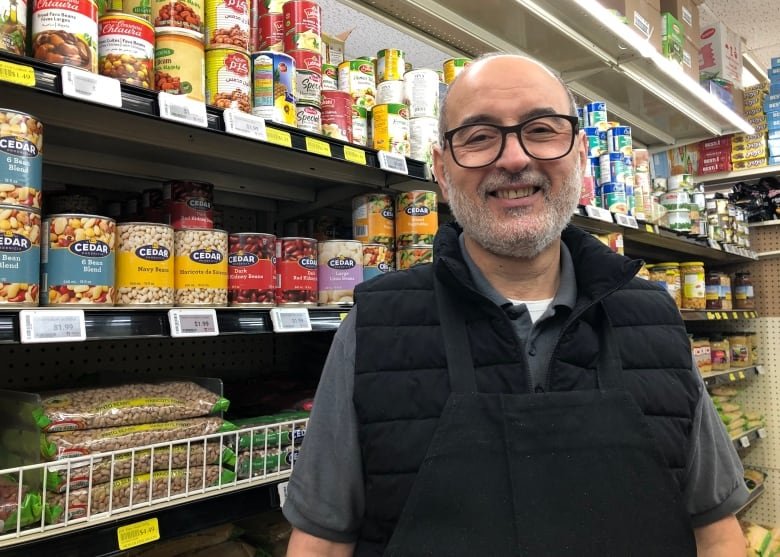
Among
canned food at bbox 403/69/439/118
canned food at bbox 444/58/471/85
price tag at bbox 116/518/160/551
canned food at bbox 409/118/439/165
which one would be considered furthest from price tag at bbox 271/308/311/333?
canned food at bbox 444/58/471/85

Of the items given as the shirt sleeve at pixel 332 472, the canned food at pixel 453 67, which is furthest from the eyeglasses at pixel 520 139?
the canned food at pixel 453 67

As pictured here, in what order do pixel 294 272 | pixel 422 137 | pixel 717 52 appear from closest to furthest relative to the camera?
pixel 294 272 → pixel 422 137 → pixel 717 52

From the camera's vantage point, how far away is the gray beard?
1.09 metres

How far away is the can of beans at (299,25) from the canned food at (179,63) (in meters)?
0.37

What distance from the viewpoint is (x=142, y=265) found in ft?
4.38

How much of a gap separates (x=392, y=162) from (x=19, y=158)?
97 cm

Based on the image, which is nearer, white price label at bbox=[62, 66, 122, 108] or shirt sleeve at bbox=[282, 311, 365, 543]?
shirt sleeve at bbox=[282, 311, 365, 543]

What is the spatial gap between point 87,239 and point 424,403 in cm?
79

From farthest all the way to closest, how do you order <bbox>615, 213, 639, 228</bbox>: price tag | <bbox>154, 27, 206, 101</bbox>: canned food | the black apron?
1. <bbox>615, 213, 639, 228</bbox>: price tag
2. <bbox>154, 27, 206, 101</bbox>: canned food
3. the black apron

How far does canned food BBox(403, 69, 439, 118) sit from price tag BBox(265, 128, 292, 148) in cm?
63

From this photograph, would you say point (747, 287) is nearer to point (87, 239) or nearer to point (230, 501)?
point (230, 501)

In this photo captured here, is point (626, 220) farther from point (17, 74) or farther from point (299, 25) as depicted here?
point (17, 74)

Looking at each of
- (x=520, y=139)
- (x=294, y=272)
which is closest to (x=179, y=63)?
(x=294, y=272)

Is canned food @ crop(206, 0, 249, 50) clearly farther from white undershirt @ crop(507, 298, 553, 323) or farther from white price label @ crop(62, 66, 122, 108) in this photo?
white undershirt @ crop(507, 298, 553, 323)
